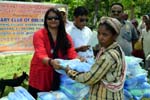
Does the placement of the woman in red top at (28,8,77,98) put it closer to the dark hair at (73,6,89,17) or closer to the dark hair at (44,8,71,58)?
the dark hair at (44,8,71,58)

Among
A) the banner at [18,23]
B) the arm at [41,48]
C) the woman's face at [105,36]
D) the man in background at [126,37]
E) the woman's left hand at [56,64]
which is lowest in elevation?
the banner at [18,23]

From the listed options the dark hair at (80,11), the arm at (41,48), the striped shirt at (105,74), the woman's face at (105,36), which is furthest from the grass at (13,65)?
the woman's face at (105,36)

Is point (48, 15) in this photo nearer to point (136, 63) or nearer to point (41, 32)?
point (41, 32)

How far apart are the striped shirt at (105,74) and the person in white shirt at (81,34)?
1395 millimetres

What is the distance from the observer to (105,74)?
3.09 meters

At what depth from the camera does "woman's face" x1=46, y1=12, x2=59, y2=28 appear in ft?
12.4

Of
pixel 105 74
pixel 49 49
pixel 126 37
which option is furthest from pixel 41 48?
pixel 126 37

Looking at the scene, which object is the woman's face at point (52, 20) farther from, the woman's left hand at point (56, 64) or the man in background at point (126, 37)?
the man in background at point (126, 37)

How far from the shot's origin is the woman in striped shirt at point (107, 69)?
3.04m

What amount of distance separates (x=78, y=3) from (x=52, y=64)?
19320 millimetres

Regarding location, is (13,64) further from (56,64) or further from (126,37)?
(56,64)

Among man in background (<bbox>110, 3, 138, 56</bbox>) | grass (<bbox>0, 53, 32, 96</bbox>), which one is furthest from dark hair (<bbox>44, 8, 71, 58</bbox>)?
grass (<bbox>0, 53, 32, 96</bbox>)

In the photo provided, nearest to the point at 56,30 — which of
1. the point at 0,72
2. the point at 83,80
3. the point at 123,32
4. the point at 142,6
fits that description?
the point at 83,80

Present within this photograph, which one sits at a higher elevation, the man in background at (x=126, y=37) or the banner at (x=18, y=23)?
the man in background at (x=126, y=37)
